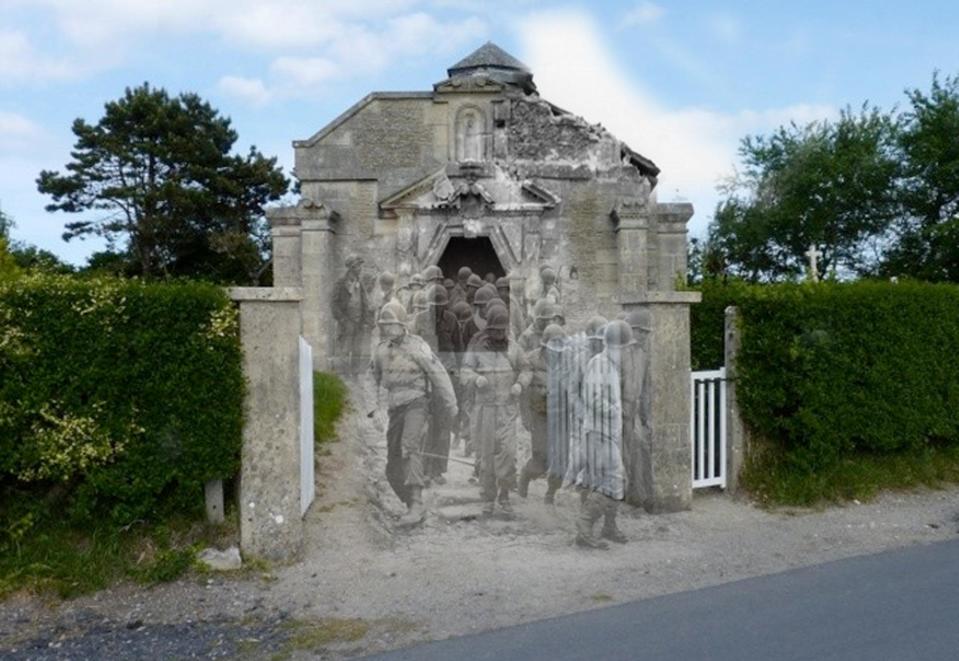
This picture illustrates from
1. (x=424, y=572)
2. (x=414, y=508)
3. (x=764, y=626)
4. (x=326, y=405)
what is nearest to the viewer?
(x=764, y=626)

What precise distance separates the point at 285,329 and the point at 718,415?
4.60m

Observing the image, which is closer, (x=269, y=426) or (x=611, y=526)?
(x=269, y=426)

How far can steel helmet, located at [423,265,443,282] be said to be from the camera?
13.6 metres

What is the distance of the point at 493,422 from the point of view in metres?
7.44

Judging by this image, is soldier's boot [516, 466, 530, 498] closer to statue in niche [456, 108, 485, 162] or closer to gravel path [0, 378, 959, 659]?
gravel path [0, 378, 959, 659]

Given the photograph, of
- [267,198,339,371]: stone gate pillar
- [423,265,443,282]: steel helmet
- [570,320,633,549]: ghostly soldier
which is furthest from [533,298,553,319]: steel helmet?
[267,198,339,371]: stone gate pillar

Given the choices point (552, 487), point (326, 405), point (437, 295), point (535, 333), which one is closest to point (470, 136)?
point (437, 295)

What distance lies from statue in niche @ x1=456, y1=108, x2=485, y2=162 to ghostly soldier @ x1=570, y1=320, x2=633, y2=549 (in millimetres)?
8086

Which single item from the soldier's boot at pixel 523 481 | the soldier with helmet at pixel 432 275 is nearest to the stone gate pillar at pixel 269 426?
the soldier's boot at pixel 523 481

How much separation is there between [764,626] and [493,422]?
3021 millimetres

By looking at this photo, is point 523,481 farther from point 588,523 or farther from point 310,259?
point 310,259

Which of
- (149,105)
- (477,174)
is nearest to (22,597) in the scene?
(477,174)

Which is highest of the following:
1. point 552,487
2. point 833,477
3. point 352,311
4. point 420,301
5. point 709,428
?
point 420,301

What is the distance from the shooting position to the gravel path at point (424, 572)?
204 inches
